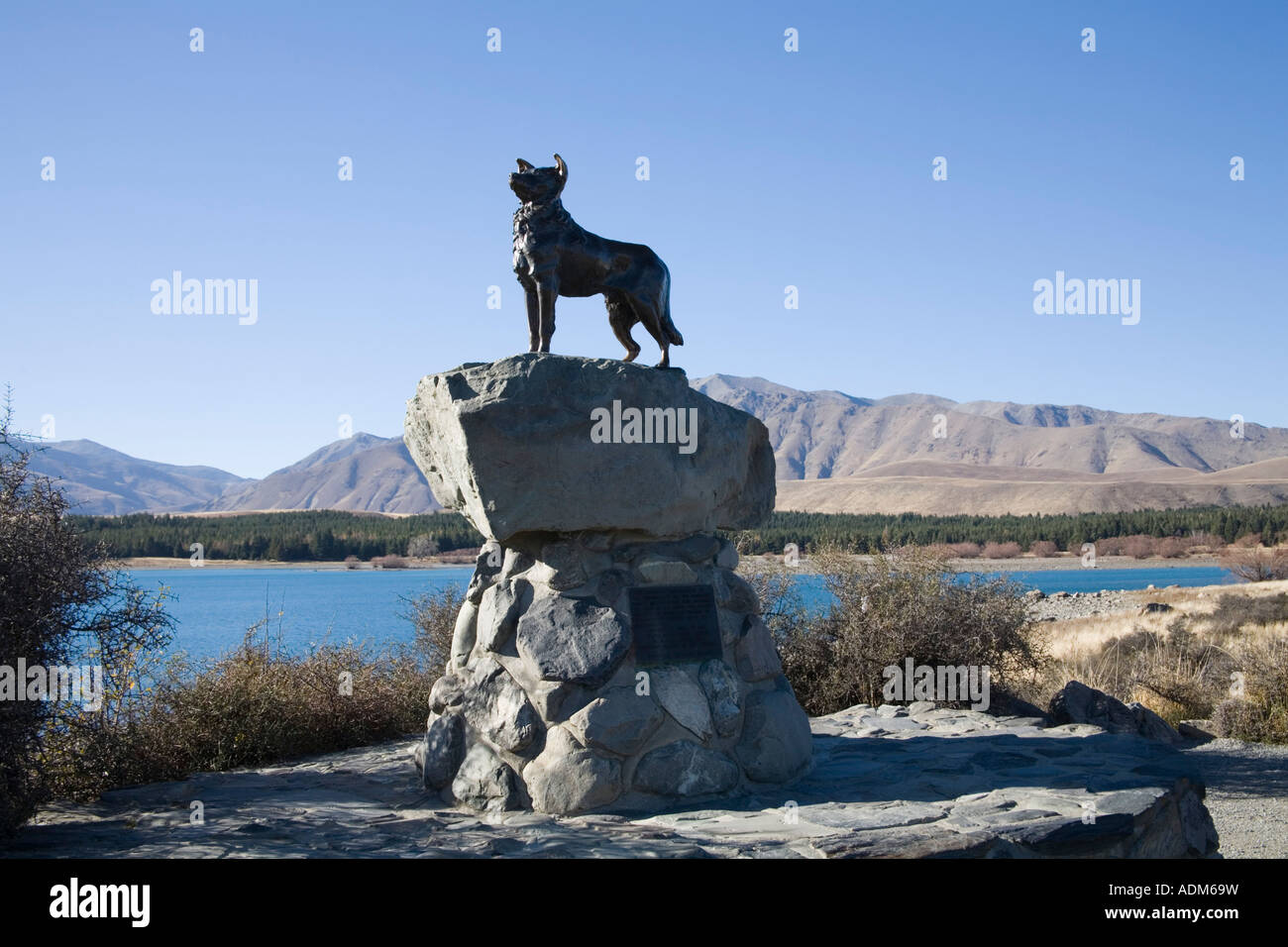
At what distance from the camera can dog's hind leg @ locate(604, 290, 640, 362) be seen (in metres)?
6.59

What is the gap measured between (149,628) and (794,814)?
13.2 ft

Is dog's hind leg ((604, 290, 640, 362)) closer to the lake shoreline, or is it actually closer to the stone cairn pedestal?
the stone cairn pedestal

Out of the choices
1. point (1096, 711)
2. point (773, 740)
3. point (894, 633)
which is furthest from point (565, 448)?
point (1096, 711)

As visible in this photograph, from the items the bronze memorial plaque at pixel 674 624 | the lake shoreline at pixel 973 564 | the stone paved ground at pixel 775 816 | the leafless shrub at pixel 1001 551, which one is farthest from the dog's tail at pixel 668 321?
the leafless shrub at pixel 1001 551

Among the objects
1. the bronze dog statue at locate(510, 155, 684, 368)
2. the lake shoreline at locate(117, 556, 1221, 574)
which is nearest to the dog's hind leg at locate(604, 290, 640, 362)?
the bronze dog statue at locate(510, 155, 684, 368)

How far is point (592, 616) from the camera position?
5.80 meters

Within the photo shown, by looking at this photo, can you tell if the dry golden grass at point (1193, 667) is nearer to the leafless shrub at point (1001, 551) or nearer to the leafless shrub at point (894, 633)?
the leafless shrub at point (894, 633)

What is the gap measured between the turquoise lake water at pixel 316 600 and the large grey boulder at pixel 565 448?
2584 millimetres

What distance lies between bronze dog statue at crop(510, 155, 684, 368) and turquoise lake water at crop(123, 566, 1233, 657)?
332 cm

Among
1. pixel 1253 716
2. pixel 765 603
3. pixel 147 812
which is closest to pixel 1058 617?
pixel 1253 716

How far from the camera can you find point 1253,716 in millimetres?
10406

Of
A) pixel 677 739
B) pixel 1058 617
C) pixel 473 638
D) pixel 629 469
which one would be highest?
pixel 629 469

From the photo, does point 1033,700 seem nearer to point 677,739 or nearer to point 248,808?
point 677,739
